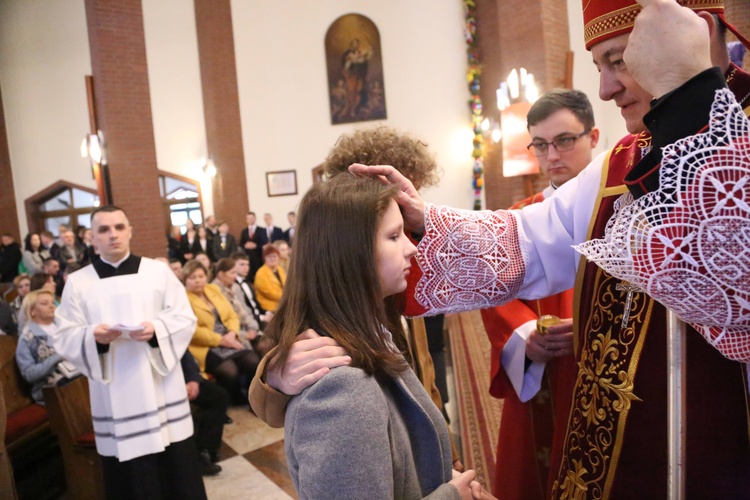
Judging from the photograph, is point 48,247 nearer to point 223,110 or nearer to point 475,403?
point 223,110

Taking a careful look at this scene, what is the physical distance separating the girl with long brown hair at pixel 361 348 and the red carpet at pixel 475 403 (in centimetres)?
242

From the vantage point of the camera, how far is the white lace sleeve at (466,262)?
A: 1.30 metres

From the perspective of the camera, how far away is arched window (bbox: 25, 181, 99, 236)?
41.1ft

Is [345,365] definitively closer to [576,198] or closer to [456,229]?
[456,229]

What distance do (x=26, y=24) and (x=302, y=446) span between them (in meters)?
14.8

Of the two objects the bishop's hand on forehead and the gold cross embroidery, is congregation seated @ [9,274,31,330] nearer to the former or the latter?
the gold cross embroidery

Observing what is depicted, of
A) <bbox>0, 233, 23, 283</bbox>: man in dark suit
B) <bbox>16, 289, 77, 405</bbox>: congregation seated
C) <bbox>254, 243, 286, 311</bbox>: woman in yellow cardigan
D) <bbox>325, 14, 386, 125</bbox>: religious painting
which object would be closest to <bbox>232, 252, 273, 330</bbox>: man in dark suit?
<bbox>254, 243, 286, 311</bbox>: woman in yellow cardigan

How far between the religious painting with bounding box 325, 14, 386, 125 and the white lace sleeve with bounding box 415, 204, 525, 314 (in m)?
11.3

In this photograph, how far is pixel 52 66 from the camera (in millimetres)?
12273

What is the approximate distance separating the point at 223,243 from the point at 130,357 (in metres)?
7.56

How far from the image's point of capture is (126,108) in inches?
→ 316

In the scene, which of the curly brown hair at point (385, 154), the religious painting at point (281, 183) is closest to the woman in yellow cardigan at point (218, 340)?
the curly brown hair at point (385, 154)

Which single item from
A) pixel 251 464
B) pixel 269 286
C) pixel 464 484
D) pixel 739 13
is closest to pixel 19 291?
pixel 269 286

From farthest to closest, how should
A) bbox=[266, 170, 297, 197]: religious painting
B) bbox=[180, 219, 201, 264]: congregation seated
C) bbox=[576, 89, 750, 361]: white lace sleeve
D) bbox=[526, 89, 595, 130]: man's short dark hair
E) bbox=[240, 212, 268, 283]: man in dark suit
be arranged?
→ bbox=[266, 170, 297, 197]: religious painting < bbox=[240, 212, 268, 283]: man in dark suit < bbox=[180, 219, 201, 264]: congregation seated < bbox=[526, 89, 595, 130]: man's short dark hair < bbox=[576, 89, 750, 361]: white lace sleeve
